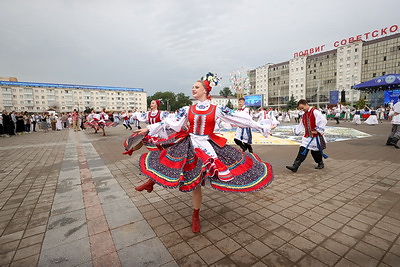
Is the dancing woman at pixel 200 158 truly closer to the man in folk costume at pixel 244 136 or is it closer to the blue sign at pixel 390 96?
the man in folk costume at pixel 244 136

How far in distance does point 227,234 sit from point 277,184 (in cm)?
222

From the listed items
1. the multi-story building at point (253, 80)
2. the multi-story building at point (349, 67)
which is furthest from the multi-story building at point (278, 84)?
the multi-story building at point (349, 67)

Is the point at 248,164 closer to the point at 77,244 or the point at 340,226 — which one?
the point at 340,226

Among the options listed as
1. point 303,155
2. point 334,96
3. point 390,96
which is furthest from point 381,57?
point 303,155

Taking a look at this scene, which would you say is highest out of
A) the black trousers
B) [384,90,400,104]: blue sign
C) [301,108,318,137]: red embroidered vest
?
[384,90,400,104]: blue sign

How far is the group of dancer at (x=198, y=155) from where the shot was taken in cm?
251

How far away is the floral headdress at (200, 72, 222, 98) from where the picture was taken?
3170 millimetres

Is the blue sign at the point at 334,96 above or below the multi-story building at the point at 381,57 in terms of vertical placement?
below

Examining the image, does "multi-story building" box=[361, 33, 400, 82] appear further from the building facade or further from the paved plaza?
the paved plaza

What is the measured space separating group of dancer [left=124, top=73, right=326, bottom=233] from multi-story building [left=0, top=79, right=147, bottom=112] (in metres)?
74.3

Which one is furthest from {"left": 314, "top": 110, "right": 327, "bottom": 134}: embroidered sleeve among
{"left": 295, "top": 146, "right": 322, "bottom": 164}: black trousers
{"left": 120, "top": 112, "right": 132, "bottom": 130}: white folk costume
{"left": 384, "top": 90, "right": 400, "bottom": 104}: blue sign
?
{"left": 384, "top": 90, "right": 400, "bottom": 104}: blue sign

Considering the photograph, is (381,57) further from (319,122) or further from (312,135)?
(312,135)

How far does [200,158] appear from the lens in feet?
8.54

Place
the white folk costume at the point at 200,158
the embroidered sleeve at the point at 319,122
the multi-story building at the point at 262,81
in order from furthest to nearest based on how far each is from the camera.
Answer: the multi-story building at the point at 262,81 < the embroidered sleeve at the point at 319,122 < the white folk costume at the point at 200,158
